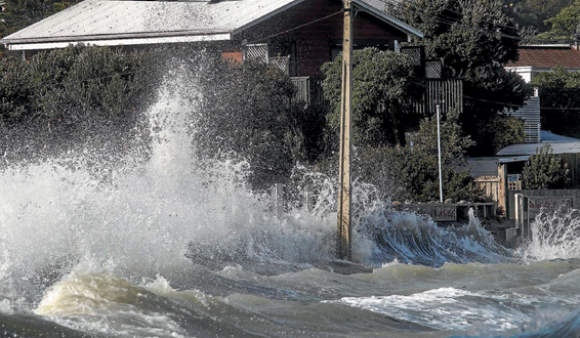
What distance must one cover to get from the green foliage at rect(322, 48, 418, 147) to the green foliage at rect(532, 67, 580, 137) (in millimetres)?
20484

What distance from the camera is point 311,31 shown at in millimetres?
33750

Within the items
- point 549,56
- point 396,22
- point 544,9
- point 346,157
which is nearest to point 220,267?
point 346,157

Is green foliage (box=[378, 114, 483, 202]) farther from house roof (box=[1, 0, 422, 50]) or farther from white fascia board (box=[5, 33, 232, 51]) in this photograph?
white fascia board (box=[5, 33, 232, 51])

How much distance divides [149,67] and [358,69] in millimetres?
7643

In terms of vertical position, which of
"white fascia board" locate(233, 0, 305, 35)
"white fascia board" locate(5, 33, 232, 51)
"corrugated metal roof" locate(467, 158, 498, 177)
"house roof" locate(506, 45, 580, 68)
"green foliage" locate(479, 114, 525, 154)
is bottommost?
"corrugated metal roof" locate(467, 158, 498, 177)

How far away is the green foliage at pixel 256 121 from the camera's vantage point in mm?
24969

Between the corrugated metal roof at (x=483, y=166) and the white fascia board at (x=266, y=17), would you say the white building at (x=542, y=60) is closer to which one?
the corrugated metal roof at (x=483, y=166)

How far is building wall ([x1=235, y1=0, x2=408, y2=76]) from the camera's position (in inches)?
1275

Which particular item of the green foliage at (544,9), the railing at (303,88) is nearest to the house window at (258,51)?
the railing at (303,88)

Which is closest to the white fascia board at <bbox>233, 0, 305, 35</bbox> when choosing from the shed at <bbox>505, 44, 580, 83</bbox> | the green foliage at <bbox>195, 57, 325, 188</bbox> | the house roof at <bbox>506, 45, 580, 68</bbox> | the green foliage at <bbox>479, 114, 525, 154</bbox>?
the green foliage at <bbox>195, 57, 325, 188</bbox>

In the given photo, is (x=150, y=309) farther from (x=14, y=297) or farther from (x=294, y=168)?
(x=294, y=168)

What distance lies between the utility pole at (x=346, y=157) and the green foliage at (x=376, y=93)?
11285 mm

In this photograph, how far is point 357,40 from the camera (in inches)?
1398

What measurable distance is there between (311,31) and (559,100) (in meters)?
23.5
